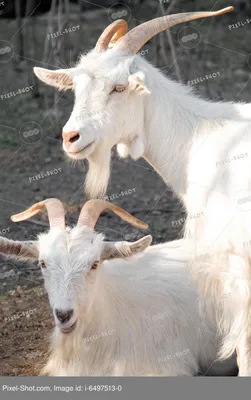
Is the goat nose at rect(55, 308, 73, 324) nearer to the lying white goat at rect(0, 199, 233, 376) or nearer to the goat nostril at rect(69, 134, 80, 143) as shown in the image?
the lying white goat at rect(0, 199, 233, 376)

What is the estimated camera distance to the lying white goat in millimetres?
5887

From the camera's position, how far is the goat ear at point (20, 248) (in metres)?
6.18

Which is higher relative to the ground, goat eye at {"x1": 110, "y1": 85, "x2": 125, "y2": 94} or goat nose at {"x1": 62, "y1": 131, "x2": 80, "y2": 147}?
goat eye at {"x1": 110, "y1": 85, "x2": 125, "y2": 94}

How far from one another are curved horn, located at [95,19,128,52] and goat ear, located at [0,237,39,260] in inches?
52.9

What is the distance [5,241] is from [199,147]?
4.60 ft

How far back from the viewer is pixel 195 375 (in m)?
6.41

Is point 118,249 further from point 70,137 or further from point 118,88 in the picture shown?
point 118,88

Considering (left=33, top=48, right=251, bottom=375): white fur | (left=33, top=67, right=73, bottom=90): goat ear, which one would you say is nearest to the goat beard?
(left=33, top=48, right=251, bottom=375): white fur

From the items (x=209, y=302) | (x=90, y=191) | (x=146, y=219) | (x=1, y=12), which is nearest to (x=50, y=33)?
(x=1, y=12)

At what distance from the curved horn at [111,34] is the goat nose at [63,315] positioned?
1656 mm

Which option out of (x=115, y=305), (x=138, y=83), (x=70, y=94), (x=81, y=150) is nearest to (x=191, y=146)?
(x=138, y=83)

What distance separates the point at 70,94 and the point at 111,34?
16.3ft

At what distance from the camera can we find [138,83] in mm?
5633
